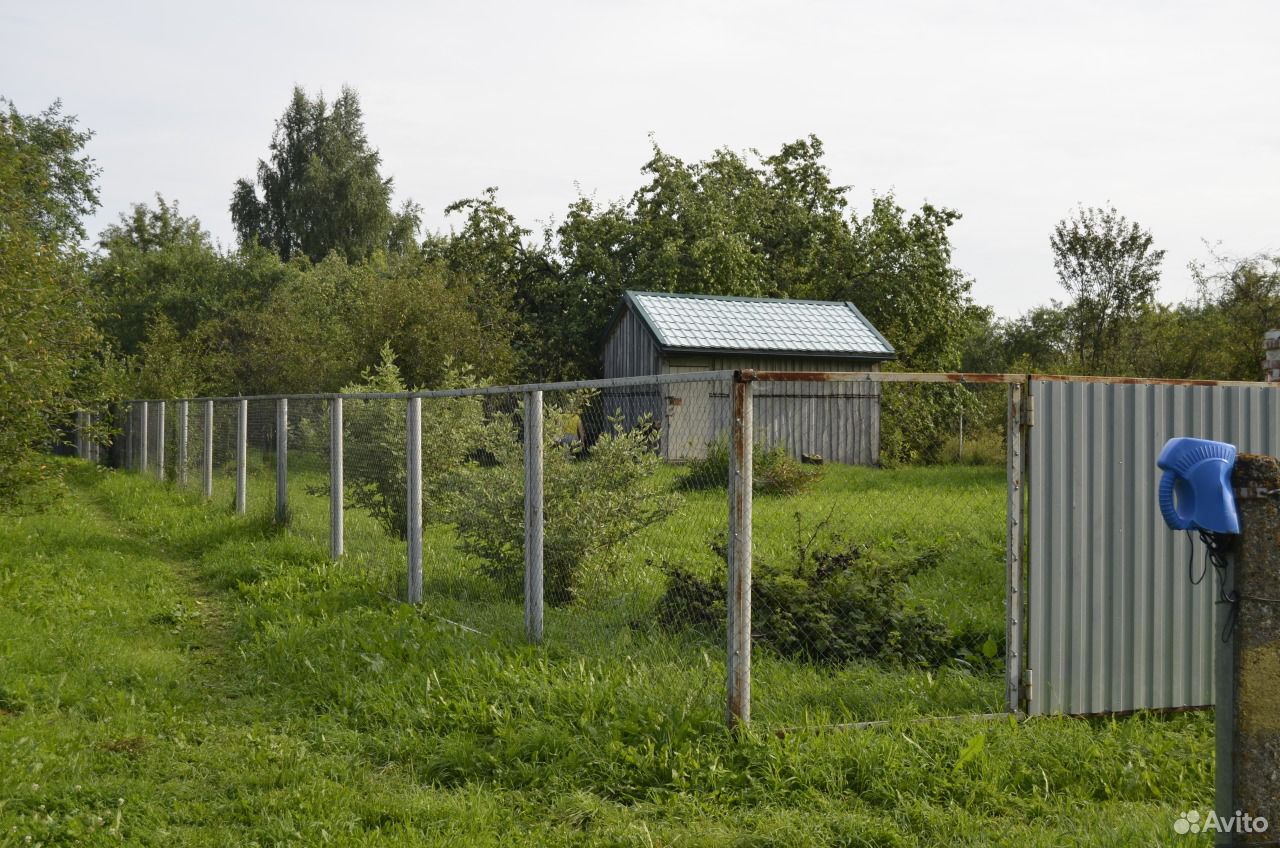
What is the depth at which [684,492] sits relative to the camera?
686cm

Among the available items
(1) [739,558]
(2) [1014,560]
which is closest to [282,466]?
(1) [739,558]

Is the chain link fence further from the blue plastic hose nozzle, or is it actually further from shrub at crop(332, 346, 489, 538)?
the blue plastic hose nozzle

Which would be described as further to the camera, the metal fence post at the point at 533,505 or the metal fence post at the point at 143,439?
the metal fence post at the point at 143,439

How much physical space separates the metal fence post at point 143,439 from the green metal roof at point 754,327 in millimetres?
9100

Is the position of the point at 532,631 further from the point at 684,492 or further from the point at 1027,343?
the point at 1027,343

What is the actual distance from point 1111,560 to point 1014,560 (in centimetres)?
60

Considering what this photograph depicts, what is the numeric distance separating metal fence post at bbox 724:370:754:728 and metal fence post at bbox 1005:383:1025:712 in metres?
1.32

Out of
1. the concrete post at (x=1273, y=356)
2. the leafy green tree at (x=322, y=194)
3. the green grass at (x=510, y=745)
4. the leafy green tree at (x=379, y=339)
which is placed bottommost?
the green grass at (x=510, y=745)

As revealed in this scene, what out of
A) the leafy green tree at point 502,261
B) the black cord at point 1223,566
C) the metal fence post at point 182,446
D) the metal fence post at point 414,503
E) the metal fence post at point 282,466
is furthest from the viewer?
the leafy green tree at point 502,261

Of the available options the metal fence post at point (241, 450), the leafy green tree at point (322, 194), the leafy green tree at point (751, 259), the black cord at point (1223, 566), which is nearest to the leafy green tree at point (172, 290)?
the leafy green tree at point (322, 194)

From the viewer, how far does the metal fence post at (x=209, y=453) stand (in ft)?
49.4

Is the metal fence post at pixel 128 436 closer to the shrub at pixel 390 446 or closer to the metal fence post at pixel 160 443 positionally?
the metal fence post at pixel 160 443

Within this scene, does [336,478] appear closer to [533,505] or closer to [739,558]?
[533,505]

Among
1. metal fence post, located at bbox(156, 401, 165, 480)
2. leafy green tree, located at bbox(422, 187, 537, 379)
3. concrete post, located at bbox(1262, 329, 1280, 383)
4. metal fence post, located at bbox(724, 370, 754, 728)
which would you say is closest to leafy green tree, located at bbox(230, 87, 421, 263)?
leafy green tree, located at bbox(422, 187, 537, 379)
